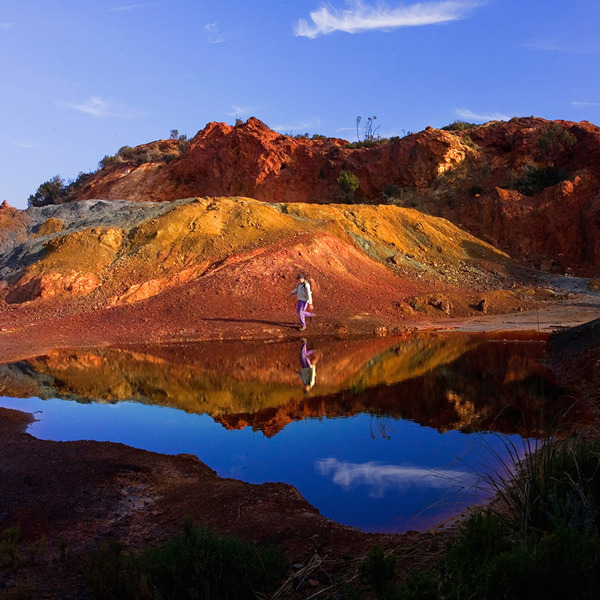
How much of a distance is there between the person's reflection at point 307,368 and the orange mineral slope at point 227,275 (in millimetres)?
3082

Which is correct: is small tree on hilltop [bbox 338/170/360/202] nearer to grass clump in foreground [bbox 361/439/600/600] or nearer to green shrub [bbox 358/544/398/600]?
grass clump in foreground [bbox 361/439/600/600]

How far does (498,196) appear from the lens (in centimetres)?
3794

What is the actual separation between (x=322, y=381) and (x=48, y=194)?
55803mm

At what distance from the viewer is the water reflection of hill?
9565 millimetres

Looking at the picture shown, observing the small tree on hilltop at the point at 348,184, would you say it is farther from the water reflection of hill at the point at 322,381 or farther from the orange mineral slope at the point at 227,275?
the water reflection of hill at the point at 322,381

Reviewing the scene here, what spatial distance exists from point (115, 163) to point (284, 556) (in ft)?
199

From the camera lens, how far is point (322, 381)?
12.1 meters

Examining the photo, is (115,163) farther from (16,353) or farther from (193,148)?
(16,353)

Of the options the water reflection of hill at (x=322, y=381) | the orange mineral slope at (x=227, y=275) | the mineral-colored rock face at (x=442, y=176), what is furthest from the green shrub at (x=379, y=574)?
the mineral-colored rock face at (x=442, y=176)

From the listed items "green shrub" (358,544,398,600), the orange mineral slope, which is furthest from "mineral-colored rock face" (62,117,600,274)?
"green shrub" (358,544,398,600)

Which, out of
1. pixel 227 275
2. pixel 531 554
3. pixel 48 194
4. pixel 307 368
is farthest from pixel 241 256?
pixel 48 194

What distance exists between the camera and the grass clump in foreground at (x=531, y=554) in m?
2.86

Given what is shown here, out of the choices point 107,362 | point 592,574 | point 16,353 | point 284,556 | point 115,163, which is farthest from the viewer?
point 115,163

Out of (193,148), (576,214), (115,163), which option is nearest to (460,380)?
(576,214)
